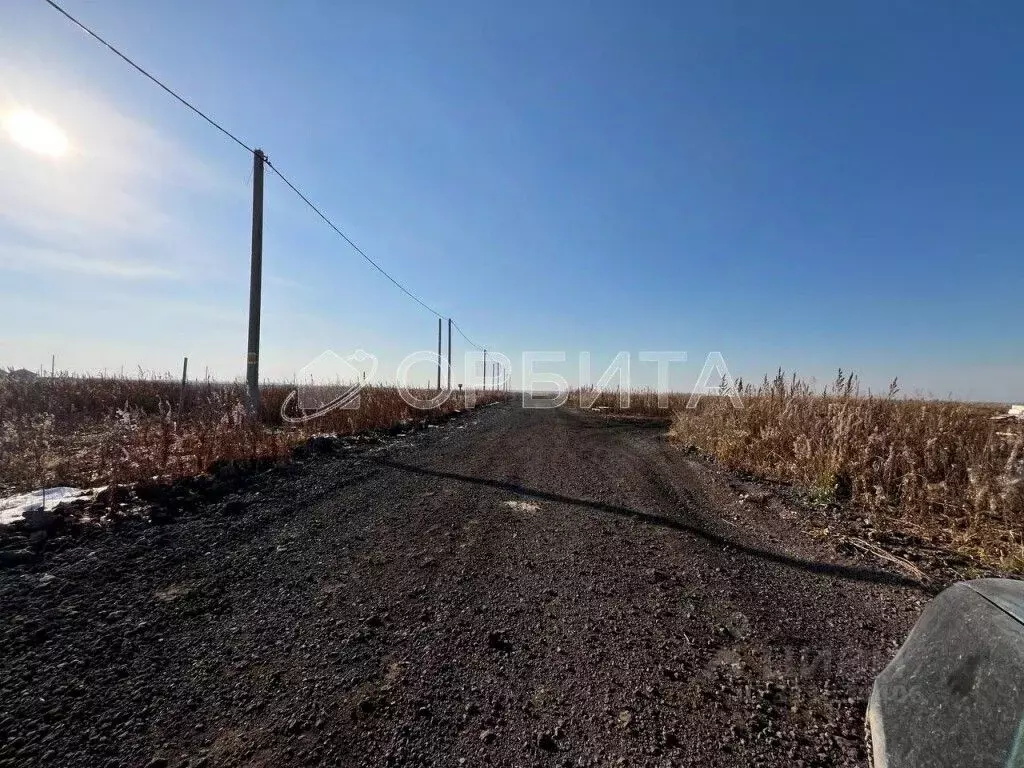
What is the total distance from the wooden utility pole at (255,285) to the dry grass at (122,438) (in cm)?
63

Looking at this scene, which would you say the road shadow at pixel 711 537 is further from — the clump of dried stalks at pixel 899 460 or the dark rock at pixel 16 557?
the dark rock at pixel 16 557

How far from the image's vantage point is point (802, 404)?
243 inches

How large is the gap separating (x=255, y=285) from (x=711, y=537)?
8.36 m

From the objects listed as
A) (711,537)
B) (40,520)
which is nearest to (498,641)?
(711,537)

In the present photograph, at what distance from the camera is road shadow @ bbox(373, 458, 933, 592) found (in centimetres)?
278

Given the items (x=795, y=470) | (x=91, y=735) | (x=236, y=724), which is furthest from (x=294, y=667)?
(x=795, y=470)

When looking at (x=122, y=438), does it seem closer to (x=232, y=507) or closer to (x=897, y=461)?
(x=232, y=507)

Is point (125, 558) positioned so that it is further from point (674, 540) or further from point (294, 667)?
point (674, 540)

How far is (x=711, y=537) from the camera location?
3.45 meters

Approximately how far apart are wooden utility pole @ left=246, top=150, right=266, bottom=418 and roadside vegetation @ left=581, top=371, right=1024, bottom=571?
311 inches

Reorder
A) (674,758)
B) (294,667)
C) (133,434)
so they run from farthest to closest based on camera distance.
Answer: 1. (133,434)
2. (294,667)
3. (674,758)

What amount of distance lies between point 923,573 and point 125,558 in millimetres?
5097

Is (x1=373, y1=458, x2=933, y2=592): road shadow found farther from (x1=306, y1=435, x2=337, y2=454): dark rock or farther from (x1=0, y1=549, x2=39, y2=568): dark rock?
(x1=0, y1=549, x2=39, y2=568): dark rock

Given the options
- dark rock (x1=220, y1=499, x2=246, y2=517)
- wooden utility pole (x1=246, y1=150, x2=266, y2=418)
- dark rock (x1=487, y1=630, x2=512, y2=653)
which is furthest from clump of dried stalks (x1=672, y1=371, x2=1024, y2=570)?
wooden utility pole (x1=246, y1=150, x2=266, y2=418)
